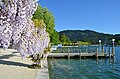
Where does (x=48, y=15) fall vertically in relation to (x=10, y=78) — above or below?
above

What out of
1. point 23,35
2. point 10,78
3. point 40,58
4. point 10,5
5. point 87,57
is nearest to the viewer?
point 10,5

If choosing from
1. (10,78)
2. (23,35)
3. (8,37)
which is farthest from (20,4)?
(10,78)

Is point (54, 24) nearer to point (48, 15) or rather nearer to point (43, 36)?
point (48, 15)

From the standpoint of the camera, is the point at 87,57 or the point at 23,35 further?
the point at 87,57

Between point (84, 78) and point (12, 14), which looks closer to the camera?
point (12, 14)

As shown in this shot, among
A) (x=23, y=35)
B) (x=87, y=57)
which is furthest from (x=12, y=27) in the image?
(x=87, y=57)

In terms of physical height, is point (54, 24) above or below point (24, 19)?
above

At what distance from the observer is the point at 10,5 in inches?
272

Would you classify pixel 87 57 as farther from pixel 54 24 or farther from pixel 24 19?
pixel 24 19

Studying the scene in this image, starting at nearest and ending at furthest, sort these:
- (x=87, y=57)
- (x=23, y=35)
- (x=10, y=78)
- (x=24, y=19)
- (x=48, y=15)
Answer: (x=24, y=19) < (x=23, y=35) < (x=10, y=78) < (x=87, y=57) < (x=48, y=15)

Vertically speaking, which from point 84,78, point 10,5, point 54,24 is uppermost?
point 54,24

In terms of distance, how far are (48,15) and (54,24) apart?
3436 millimetres

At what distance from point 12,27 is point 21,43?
6.28 feet

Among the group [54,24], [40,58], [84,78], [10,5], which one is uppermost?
[54,24]
